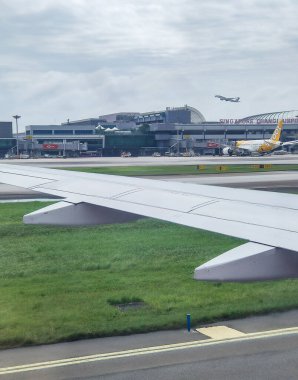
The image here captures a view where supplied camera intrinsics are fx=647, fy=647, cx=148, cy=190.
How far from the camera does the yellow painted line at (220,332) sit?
10.5 meters

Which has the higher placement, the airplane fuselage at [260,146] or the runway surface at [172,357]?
the airplane fuselage at [260,146]

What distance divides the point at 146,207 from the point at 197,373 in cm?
236

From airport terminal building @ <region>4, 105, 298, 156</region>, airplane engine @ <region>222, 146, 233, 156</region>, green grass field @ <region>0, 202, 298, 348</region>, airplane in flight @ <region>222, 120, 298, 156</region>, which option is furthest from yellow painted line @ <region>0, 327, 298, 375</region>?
airport terminal building @ <region>4, 105, 298, 156</region>

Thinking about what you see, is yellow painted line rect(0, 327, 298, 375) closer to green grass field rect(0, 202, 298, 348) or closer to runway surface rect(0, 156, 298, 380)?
runway surface rect(0, 156, 298, 380)

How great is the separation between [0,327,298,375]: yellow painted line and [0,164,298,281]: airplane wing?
6.57 feet

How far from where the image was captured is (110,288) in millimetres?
13914

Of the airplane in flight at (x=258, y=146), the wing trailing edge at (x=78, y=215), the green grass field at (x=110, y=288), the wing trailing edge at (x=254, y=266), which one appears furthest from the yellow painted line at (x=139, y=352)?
the airplane in flight at (x=258, y=146)

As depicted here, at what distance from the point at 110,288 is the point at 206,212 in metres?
6.28

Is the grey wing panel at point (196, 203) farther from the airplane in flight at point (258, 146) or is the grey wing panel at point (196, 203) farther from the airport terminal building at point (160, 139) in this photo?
the airport terminal building at point (160, 139)

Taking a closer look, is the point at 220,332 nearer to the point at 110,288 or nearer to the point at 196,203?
the point at 196,203

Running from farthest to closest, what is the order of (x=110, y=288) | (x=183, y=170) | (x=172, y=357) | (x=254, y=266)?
1. (x=183, y=170)
2. (x=110, y=288)
3. (x=172, y=357)
4. (x=254, y=266)

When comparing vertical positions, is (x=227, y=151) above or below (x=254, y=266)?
below

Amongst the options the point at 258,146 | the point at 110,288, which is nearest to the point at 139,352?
the point at 110,288

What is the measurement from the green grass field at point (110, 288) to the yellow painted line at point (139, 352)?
1.01 m
